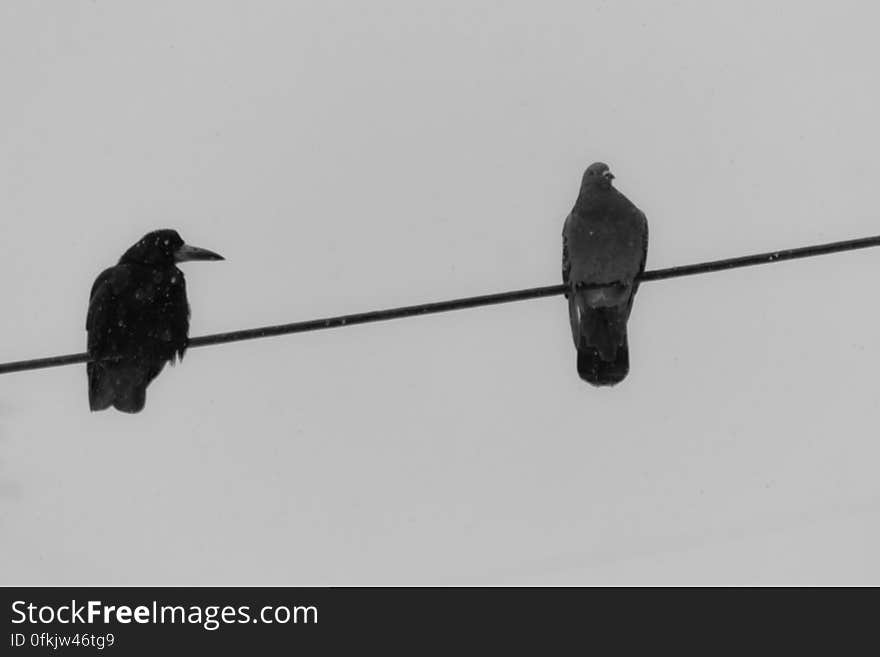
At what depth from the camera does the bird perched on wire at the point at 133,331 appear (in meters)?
6.94

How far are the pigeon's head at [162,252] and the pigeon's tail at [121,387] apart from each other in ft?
1.88

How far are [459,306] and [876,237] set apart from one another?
1456 millimetres

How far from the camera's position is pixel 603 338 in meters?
7.34

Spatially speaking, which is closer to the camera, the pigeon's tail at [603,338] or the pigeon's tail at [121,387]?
the pigeon's tail at [121,387]

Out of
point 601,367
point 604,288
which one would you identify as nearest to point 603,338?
point 601,367

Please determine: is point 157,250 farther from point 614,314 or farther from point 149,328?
point 614,314

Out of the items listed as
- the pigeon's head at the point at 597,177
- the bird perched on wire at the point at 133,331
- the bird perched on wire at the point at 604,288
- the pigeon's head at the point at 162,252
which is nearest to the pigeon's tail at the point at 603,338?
the bird perched on wire at the point at 604,288

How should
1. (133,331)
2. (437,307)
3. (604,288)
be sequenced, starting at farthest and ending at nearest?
(604,288) < (133,331) < (437,307)

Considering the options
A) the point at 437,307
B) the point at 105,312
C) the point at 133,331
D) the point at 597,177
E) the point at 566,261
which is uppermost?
the point at 597,177

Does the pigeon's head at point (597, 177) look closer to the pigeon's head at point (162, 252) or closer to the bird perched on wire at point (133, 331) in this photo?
the pigeon's head at point (162, 252)

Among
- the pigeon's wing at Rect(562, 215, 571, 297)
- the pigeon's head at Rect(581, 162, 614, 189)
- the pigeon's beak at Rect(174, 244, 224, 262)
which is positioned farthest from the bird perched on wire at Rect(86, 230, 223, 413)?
the pigeon's head at Rect(581, 162, 614, 189)

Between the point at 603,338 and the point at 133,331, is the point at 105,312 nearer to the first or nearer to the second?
the point at 133,331

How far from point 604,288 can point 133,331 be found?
2.30m

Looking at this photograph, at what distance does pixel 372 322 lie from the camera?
482 cm
